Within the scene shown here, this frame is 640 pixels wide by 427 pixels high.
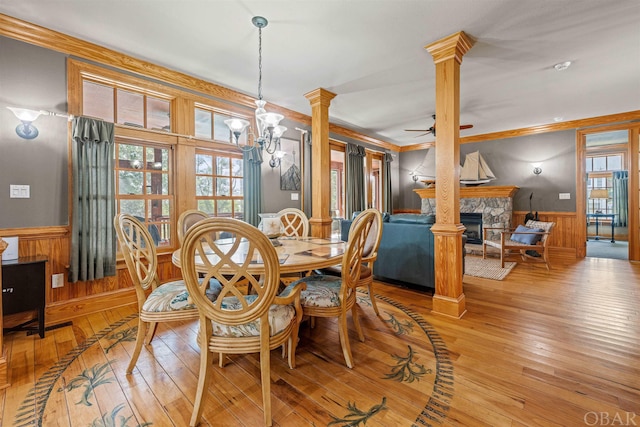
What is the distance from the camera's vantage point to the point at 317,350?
81.2 inches

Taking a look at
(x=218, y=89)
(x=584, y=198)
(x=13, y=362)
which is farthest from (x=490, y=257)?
(x=13, y=362)

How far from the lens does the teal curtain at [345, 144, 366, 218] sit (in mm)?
5884

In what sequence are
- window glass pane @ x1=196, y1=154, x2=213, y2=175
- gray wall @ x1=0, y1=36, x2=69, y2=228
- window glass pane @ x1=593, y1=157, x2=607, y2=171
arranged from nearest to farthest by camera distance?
gray wall @ x1=0, y1=36, x2=69, y2=228
window glass pane @ x1=196, y1=154, x2=213, y2=175
window glass pane @ x1=593, y1=157, x2=607, y2=171

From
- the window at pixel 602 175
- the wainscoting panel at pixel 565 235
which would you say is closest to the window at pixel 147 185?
the wainscoting panel at pixel 565 235

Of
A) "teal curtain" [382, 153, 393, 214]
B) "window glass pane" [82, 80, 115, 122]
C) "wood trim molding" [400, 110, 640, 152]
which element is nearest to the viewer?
"window glass pane" [82, 80, 115, 122]

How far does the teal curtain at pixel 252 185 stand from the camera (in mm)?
3945

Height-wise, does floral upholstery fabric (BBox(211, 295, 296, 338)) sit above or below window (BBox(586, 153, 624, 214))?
below

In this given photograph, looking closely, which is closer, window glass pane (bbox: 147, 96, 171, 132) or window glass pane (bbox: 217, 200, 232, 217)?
window glass pane (bbox: 147, 96, 171, 132)

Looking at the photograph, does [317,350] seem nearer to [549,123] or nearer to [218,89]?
[218,89]

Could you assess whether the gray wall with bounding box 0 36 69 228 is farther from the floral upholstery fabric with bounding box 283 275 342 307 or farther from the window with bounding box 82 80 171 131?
the floral upholstery fabric with bounding box 283 275 342 307

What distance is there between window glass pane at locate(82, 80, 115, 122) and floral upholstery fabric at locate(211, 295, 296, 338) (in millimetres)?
2664

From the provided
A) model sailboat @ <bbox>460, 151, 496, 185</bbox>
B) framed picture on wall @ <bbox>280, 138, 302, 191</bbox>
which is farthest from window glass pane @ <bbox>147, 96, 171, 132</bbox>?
model sailboat @ <bbox>460, 151, 496, 185</bbox>

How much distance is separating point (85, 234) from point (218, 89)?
2281mm

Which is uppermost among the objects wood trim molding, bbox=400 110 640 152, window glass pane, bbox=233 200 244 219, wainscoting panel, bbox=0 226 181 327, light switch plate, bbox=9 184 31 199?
wood trim molding, bbox=400 110 640 152
